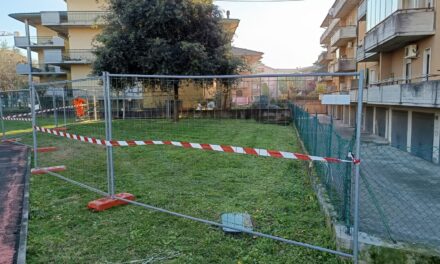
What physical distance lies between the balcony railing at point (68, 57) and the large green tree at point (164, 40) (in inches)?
620

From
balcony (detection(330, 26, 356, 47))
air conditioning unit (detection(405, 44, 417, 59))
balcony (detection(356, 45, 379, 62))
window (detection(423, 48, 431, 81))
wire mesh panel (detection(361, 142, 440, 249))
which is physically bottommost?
wire mesh panel (detection(361, 142, 440, 249))

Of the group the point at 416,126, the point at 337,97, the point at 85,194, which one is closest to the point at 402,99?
the point at 416,126

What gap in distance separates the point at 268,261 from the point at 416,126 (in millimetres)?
12844

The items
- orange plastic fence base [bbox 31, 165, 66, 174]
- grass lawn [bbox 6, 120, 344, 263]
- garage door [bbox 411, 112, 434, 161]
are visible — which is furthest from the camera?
garage door [bbox 411, 112, 434, 161]

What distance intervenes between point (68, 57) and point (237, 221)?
3336 centimetres

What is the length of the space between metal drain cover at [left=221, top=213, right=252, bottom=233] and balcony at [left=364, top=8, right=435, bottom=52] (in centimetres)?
1238

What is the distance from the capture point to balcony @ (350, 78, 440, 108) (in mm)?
10477

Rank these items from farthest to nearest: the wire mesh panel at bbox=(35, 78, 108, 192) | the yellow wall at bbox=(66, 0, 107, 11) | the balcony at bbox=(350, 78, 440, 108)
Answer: the yellow wall at bbox=(66, 0, 107, 11)
the balcony at bbox=(350, 78, 440, 108)
the wire mesh panel at bbox=(35, 78, 108, 192)

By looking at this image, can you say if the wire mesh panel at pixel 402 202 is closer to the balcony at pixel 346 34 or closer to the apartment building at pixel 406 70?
the apartment building at pixel 406 70

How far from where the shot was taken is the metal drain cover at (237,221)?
4.49 metres

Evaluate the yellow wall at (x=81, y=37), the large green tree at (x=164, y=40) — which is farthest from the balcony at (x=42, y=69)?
the large green tree at (x=164, y=40)

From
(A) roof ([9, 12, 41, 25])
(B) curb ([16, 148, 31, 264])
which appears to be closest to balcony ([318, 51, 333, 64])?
(A) roof ([9, 12, 41, 25])

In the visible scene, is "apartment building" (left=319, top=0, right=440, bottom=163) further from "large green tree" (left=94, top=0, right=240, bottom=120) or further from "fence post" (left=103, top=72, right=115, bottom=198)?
"large green tree" (left=94, top=0, right=240, bottom=120)

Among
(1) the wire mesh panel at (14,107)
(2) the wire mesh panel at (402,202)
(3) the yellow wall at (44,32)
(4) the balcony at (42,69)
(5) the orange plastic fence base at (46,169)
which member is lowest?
(2) the wire mesh panel at (402,202)
